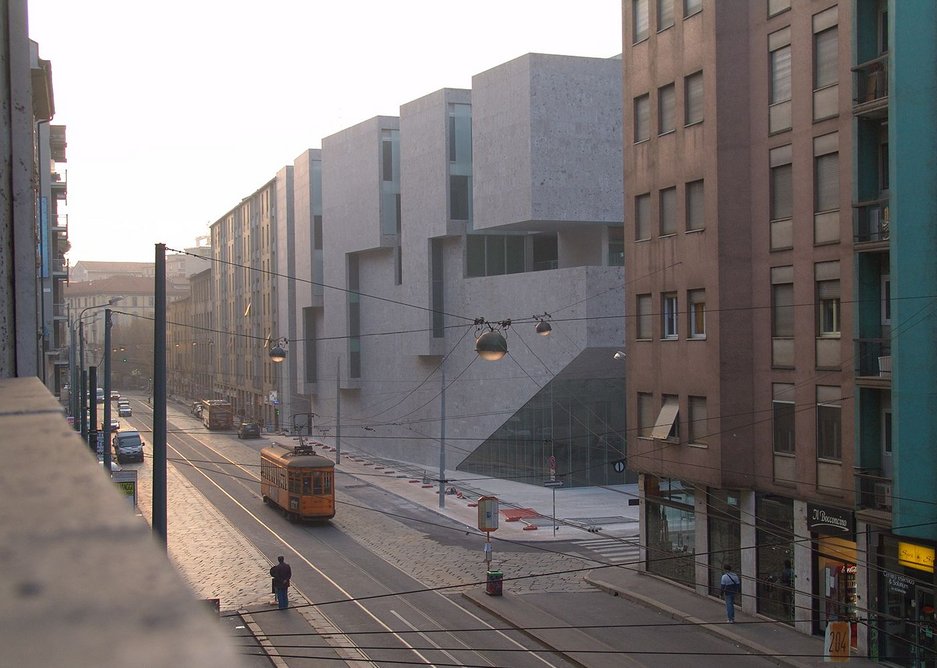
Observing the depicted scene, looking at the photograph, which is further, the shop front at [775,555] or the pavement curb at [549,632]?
the shop front at [775,555]

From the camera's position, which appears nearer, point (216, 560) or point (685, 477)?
point (685, 477)

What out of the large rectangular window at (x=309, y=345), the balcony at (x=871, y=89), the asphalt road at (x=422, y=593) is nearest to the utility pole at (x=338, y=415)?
the large rectangular window at (x=309, y=345)

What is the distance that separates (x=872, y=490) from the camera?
2158 centimetres

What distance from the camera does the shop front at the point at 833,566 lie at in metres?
22.0

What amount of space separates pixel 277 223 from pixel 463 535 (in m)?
52.8

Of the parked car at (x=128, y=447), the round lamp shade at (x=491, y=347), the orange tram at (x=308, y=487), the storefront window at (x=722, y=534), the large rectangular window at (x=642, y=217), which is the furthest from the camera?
the parked car at (x=128, y=447)

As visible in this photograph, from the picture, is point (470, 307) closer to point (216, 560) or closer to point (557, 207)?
point (557, 207)

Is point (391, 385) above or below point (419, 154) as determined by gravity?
below

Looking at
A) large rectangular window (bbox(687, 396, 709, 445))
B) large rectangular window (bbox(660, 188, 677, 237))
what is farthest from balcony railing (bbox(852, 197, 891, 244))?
large rectangular window (bbox(660, 188, 677, 237))

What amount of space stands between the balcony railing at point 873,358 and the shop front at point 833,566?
10.4ft

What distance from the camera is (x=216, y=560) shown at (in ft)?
105

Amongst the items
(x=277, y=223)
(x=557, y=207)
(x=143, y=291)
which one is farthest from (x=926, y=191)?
(x=143, y=291)

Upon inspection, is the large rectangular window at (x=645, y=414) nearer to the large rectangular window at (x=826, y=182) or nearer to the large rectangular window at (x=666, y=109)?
the large rectangular window at (x=666, y=109)

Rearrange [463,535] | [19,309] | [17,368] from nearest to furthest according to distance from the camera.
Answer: [17,368] → [19,309] → [463,535]
